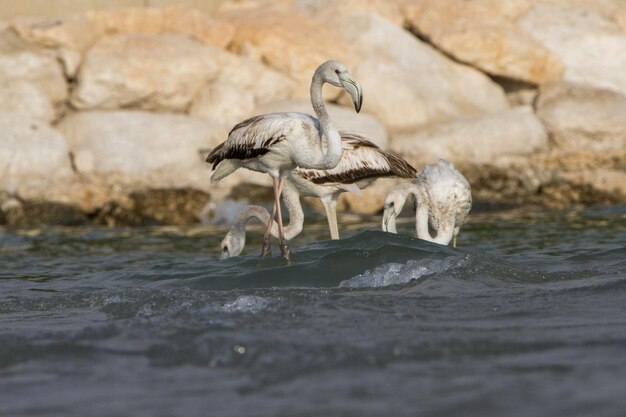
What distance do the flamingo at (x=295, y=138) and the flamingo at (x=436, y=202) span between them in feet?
3.42

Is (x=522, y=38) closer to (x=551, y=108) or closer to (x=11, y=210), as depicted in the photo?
(x=551, y=108)

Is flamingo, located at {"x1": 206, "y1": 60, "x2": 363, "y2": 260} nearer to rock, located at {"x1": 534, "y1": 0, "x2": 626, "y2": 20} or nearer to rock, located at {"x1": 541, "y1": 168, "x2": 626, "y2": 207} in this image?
rock, located at {"x1": 541, "y1": 168, "x2": 626, "y2": 207}

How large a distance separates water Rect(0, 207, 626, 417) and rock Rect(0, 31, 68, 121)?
16.8ft

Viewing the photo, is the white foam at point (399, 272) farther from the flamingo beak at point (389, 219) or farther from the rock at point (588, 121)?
the rock at point (588, 121)

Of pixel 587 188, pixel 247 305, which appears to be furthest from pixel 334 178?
pixel 587 188

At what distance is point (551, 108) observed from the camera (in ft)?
52.4

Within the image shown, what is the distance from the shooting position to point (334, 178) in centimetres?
992

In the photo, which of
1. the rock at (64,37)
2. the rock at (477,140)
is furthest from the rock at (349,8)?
the rock at (64,37)

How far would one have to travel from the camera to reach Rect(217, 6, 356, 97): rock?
16.0m

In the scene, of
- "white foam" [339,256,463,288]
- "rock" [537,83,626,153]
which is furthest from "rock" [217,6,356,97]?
"white foam" [339,256,463,288]

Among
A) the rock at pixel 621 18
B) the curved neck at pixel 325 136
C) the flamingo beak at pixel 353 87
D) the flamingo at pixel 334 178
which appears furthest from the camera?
the rock at pixel 621 18

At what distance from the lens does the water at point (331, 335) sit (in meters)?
4.80

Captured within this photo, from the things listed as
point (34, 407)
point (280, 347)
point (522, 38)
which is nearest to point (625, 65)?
point (522, 38)

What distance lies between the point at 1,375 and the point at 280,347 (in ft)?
4.47
